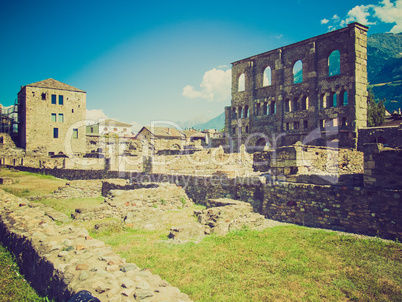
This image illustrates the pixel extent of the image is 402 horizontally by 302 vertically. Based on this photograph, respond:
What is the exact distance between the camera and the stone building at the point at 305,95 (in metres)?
25.1

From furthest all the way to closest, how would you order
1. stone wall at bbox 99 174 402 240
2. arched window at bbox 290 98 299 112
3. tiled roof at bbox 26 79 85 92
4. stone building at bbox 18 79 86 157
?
tiled roof at bbox 26 79 85 92 < stone building at bbox 18 79 86 157 < arched window at bbox 290 98 299 112 < stone wall at bbox 99 174 402 240

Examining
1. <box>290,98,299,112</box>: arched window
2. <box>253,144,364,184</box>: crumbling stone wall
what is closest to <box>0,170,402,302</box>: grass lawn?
<box>253,144,364,184</box>: crumbling stone wall

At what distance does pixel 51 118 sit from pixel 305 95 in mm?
39247

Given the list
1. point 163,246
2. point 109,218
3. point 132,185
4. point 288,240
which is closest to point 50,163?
point 132,185

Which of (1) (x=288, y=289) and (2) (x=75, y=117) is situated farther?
(2) (x=75, y=117)

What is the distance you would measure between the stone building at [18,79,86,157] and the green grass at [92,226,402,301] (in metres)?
38.7

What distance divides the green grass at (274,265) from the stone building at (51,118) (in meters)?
38.7

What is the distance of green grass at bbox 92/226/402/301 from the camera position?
4.54 meters

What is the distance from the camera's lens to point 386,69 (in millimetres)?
117938

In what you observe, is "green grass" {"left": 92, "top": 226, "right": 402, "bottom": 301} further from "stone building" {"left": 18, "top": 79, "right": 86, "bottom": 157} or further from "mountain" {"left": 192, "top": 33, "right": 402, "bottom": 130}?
"mountain" {"left": 192, "top": 33, "right": 402, "bottom": 130}

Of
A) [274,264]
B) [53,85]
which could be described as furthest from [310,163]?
[53,85]

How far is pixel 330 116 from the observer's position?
26.6 m

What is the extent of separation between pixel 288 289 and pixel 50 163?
32796 mm

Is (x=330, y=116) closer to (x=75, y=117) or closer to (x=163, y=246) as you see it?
(x=163, y=246)
